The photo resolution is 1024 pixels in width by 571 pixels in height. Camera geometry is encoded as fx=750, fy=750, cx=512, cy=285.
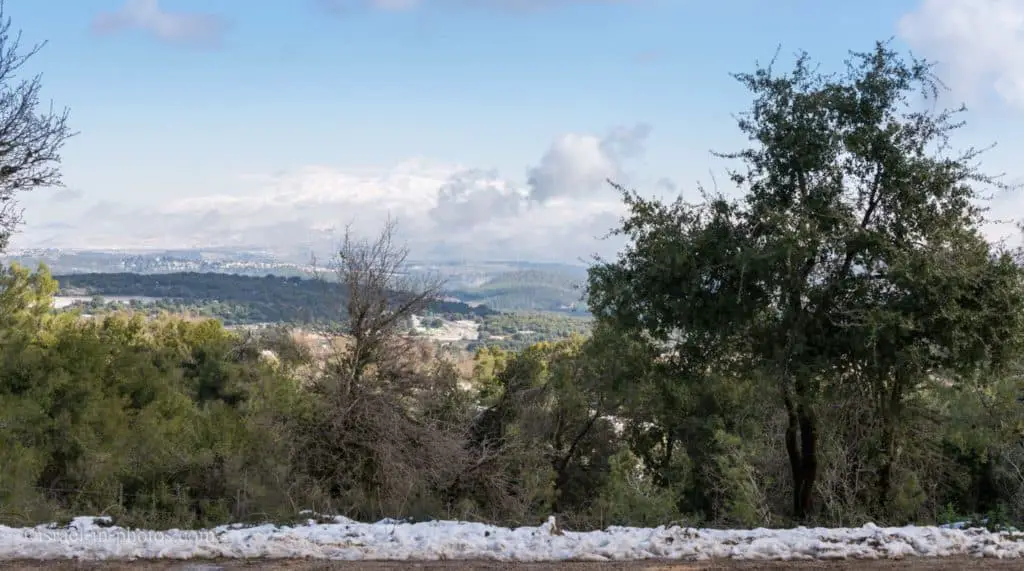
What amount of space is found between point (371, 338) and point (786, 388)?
8989 mm

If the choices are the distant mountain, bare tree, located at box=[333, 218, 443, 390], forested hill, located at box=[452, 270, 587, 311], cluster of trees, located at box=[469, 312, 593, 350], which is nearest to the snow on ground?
bare tree, located at box=[333, 218, 443, 390]

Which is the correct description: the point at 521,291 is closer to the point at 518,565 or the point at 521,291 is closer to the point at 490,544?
the point at 490,544

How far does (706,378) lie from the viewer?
13719mm

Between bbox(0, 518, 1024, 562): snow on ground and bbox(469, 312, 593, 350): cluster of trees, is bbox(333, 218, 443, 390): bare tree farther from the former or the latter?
bbox(469, 312, 593, 350): cluster of trees

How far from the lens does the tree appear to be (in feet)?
35.6

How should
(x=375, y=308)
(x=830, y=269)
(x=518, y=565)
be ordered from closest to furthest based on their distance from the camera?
1. (x=518, y=565)
2. (x=830, y=269)
3. (x=375, y=308)

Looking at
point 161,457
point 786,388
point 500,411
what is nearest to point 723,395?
point 500,411

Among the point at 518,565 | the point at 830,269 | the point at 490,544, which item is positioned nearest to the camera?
the point at 518,565

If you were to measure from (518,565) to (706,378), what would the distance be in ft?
25.4

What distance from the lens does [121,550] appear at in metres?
6.97

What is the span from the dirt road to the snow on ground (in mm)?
166

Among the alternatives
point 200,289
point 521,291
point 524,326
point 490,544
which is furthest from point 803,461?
point 521,291

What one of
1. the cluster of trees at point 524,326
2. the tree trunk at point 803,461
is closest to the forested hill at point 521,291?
the cluster of trees at point 524,326

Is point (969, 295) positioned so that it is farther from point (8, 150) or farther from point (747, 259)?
point (8, 150)
